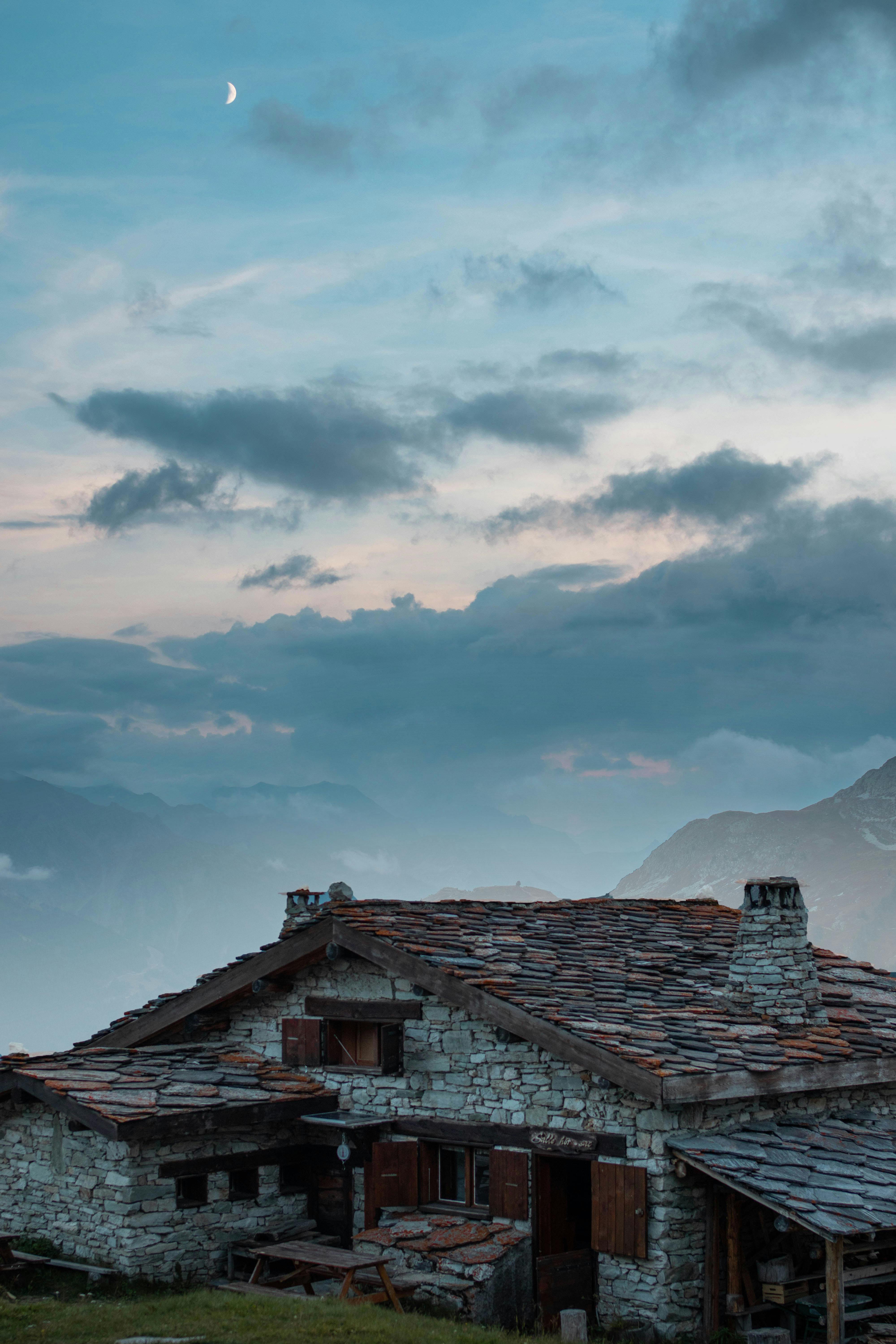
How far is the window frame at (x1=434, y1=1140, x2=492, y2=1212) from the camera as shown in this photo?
18.0 meters

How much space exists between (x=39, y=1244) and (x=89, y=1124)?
7.85 feet

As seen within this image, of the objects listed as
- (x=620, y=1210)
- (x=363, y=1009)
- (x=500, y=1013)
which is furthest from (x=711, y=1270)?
(x=363, y=1009)

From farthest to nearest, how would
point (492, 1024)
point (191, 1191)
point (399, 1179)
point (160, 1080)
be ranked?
point (160, 1080)
point (399, 1179)
point (191, 1191)
point (492, 1024)

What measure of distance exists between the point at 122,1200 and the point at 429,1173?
169 inches

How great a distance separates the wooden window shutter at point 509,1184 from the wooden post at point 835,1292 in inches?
156

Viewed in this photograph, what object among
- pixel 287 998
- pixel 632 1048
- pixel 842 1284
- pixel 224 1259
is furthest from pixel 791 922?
pixel 224 1259

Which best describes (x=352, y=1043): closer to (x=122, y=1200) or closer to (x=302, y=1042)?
(x=302, y=1042)

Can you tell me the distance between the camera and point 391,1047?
18625 millimetres

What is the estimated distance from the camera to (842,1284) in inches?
578

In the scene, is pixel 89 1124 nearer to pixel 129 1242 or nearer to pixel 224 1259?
pixel 129 1242

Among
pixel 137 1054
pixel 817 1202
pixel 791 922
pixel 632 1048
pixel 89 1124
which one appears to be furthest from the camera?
pixel 137 1054

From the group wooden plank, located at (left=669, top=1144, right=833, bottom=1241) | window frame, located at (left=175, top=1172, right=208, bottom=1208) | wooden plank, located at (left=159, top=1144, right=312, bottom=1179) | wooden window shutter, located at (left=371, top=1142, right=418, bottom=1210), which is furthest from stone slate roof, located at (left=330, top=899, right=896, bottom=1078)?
window frame, located at (left=175, top=1172, right=208, bottom=1208)

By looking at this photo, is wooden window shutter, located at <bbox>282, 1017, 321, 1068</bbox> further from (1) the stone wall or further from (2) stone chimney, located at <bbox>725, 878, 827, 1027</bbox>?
(2) stone chimney, located at <bbox>725, 878, 827, 1027</bbox>

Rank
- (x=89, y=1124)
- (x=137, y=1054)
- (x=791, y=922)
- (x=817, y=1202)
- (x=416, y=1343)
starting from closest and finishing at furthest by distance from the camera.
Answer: (x=416, y=1343) → (x=817, y=1202) → (x=89, y=1124) → (x=791, y=922) → (x=137, y=1054)
